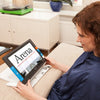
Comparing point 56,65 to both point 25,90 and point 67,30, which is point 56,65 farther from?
point 67,30

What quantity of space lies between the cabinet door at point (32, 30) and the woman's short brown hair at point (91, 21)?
1.73 metres

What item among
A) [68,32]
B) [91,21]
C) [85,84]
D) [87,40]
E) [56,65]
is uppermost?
[91,21]

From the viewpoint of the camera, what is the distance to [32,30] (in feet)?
8.78

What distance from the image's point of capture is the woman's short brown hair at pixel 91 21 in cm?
78

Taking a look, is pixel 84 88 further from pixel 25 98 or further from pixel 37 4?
pixel 37 4

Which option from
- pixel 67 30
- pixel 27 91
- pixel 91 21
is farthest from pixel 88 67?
pixel 67 30

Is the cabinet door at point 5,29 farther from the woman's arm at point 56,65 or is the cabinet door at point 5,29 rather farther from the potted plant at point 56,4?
the woman's arm at point 56,65

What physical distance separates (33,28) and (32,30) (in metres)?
0.04

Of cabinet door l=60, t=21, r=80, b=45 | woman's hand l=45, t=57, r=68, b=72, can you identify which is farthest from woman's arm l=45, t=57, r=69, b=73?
cabinet door l=60, t=21, r=80, b=45

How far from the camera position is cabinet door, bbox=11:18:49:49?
2596mm

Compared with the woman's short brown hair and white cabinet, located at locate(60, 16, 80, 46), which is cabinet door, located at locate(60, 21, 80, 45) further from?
the woman's short brown hair

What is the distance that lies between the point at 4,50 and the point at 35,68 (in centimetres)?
39

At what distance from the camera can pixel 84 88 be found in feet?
2.62

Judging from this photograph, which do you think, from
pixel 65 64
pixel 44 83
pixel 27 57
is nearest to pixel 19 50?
pixel 27 57
